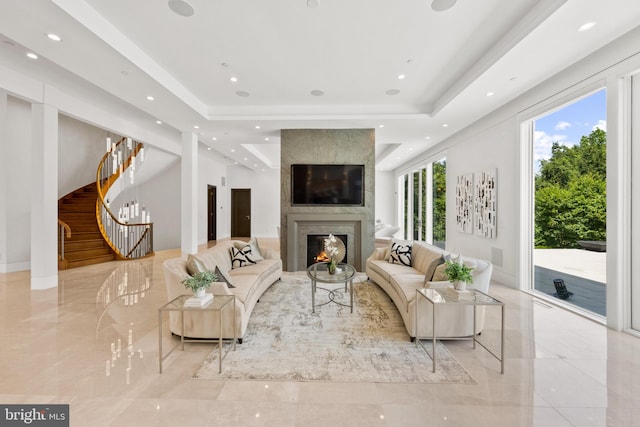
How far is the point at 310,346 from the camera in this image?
2740 millimetres

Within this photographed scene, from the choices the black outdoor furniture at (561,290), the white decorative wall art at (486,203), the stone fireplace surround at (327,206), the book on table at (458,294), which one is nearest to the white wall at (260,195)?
the stone fireplace surround at (327,206)

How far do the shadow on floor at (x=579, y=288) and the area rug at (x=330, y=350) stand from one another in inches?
101

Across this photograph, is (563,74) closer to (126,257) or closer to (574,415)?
(574,415)

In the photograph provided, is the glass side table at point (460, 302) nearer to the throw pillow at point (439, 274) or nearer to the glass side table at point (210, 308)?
the throw pillow at point (439, 274)

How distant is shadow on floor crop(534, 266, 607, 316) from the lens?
3.60m

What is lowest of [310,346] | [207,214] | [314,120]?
[310,346]

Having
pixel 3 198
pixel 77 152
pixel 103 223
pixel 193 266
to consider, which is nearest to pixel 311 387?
pixel 193 266

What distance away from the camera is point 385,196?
42.4 ft

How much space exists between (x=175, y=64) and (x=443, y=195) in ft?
23.5

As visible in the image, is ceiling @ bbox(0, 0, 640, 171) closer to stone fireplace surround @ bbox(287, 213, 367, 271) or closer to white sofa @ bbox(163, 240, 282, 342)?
stone fireplace surround @ bbox(287, 213, 367, 271)

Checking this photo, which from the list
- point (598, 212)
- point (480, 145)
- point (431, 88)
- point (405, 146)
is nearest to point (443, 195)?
point (405, 146)

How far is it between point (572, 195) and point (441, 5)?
3211mm

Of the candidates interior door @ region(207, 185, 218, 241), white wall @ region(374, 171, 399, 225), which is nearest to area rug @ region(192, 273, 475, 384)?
interior door @ region(207, 185, 218, 241)

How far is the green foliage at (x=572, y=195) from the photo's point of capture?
3457mm
